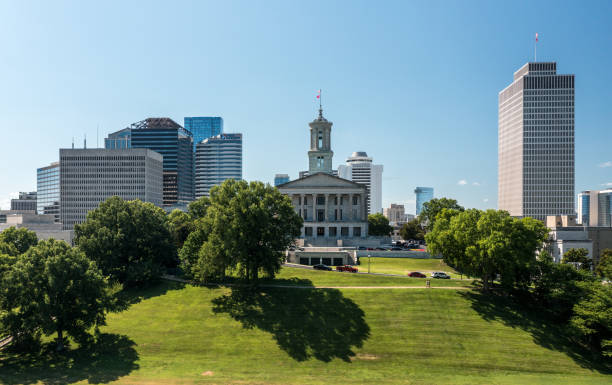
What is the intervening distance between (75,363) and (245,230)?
991 inches

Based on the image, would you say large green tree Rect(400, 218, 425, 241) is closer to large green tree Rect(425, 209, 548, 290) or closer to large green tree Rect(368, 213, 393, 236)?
large green tree Rect(368, 213, 393, 236)

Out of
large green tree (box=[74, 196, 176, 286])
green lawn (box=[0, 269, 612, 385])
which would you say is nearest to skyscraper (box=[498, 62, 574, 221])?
green lawn (box=[0, 269, 612, 385])

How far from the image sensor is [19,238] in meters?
59.3

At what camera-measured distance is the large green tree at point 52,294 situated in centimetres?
4062

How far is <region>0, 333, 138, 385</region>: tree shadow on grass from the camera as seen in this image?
37.3 m

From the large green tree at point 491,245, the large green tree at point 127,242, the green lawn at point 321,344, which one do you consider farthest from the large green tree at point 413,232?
the large green tree at point 127,242

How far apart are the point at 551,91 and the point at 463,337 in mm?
163518

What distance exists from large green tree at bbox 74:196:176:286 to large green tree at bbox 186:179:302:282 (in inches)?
476

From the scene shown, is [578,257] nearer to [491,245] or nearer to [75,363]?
[491,245]

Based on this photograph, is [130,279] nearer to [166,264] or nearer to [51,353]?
[166,264]

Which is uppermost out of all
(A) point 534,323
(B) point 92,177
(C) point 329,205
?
(B) point 92,177

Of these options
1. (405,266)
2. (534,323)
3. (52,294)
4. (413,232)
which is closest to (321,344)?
(534,323)

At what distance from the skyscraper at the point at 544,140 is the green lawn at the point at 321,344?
139933mm

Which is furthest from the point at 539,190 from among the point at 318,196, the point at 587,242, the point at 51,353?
the point at 51,353
